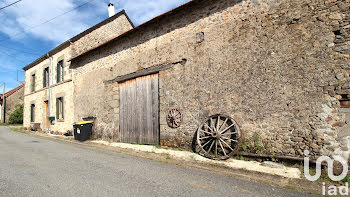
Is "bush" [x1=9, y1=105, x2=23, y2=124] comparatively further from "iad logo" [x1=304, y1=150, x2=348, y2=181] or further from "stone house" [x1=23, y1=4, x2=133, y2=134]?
"iad logo" [x1=304, y1=150, x2=348, y2=181]

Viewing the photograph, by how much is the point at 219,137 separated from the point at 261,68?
6.69 feet

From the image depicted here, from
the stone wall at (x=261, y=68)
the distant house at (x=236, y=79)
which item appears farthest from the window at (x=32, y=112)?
the stone wall at (x=261, y=68)

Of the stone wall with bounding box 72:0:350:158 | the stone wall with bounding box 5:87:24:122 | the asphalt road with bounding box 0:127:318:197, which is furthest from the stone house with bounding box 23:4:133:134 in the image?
the stone wall with bounding box 5:87:24:122

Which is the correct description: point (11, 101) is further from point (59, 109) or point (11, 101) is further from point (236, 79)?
point (236, 79)

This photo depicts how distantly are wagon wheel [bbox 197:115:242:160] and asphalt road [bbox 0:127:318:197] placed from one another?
1127 mm

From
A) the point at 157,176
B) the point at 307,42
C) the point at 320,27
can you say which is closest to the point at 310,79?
the point at 307,42

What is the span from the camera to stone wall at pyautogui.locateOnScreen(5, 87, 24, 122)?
2313 centimetres

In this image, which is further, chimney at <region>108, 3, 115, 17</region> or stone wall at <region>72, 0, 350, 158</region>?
chimney at <region>108, 3, 115, 17</region>

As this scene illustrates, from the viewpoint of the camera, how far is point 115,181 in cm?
335

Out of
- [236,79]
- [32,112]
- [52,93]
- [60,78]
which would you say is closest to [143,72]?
[236,79]

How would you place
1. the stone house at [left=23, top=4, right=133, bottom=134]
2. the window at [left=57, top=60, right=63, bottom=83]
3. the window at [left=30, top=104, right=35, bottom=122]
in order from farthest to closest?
the window at [left=30, top=104, right=35, bottom=122] < the window at [left=57, top=60, right=63, bottom=83] < the stone house at [left=23, top=4, right=133, bottom=134]

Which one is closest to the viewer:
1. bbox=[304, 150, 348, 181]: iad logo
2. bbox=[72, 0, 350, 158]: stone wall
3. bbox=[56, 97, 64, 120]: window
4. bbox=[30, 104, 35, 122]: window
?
bbox=[304, 150, 348, 181]: iad logo

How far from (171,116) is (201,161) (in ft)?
6.52

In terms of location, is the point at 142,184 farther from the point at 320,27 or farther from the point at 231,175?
the point at 320,27
